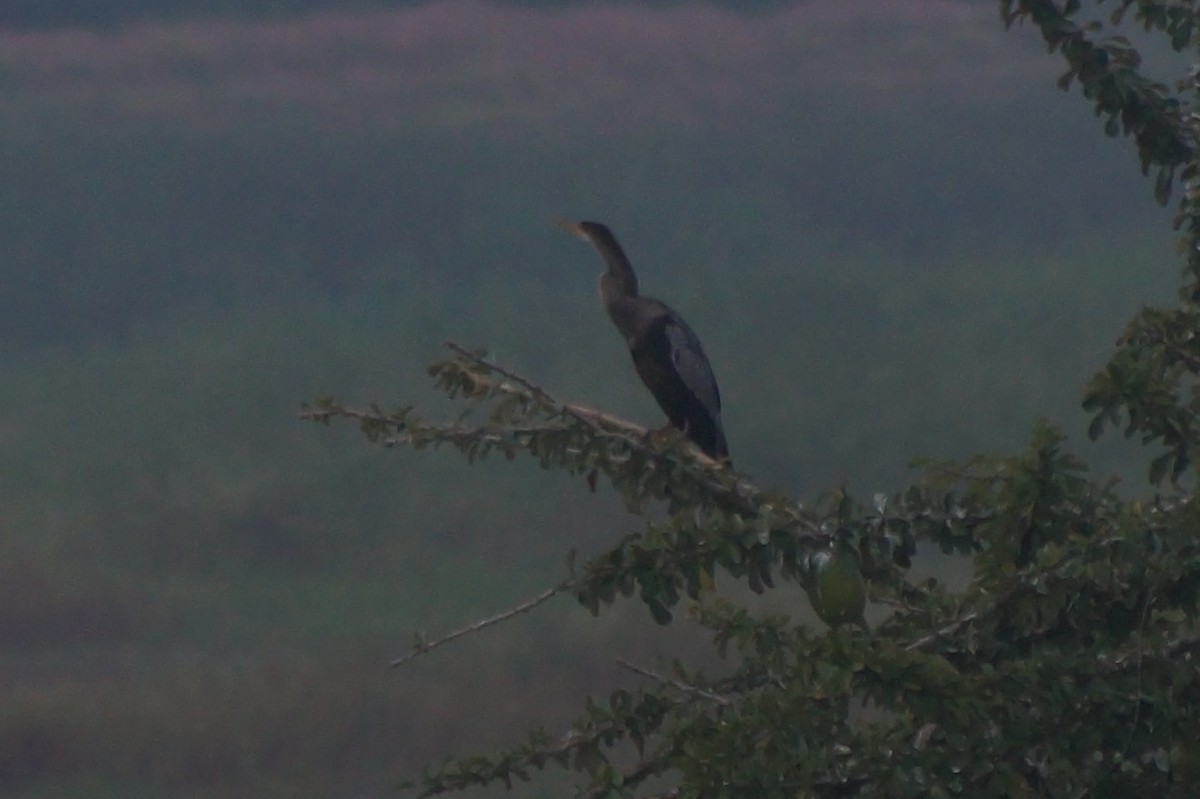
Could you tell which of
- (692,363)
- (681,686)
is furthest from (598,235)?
(681,686)

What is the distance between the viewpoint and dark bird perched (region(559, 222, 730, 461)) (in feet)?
27.3

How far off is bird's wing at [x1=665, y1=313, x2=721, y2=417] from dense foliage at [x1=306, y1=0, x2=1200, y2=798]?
342 cm

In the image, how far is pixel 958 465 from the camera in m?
4.27

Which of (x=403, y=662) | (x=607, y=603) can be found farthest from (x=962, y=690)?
(x=403, y=662)

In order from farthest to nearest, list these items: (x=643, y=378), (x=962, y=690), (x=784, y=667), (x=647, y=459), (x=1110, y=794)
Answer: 1. (x=643, y=378)
2. (x=647, y=459)
3. (x=784, y=667)
4. (x=1110, y=794)
5. (x=962, y=690)

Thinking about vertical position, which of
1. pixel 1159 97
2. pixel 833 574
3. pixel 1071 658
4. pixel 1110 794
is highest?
pixel 1159 97

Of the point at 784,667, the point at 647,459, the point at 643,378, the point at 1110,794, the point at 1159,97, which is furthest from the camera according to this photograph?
the point at 643,378

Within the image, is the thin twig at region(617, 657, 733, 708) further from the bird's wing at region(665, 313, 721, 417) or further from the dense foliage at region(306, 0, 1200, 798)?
the bird's wing at region(665, 313, 721, 417)

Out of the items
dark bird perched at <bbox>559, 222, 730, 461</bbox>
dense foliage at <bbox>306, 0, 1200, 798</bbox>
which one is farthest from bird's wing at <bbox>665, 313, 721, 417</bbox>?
dense foliage at <bbox>306, 0, 1200, 798</bbox>

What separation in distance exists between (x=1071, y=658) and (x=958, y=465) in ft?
2.05

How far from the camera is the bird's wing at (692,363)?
8.52 m

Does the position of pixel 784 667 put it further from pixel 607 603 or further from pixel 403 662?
pixel 403 662

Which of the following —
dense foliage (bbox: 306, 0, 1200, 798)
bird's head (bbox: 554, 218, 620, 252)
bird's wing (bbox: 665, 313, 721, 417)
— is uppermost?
bird's head (bbox: 554, 218, 620, 252)

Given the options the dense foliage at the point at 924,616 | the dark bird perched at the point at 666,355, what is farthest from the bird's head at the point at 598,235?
the dense foliage at the point at 924,616
